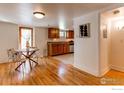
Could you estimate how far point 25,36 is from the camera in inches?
76.6

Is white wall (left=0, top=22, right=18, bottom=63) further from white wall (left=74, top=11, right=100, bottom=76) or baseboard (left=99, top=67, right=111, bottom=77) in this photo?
baseboard (left=99, top=67, right=111, bottom=77)

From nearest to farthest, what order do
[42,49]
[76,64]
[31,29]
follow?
[31,29], [42,49], [76,64]

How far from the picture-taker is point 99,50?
2.59m

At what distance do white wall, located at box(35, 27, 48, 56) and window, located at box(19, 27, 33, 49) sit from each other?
17cm

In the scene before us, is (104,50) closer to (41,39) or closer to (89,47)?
(89,47)

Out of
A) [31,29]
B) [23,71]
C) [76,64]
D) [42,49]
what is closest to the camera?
[31,29]

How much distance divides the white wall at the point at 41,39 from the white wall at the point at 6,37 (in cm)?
37

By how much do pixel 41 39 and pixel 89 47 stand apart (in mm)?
1185

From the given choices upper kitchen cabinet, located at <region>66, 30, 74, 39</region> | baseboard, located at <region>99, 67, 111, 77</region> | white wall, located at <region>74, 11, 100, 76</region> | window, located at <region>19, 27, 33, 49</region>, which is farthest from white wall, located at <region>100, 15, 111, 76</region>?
window, located at <region>19, 27, 33, 49</region>

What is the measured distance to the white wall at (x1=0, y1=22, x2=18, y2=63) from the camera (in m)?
2.12

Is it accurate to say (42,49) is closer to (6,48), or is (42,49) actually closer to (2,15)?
(6,48)

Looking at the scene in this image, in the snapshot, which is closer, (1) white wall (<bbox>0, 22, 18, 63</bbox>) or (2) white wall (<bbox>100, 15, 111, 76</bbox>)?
(1) white wall (<bbox>0, 22, 18, 63</bbox>)

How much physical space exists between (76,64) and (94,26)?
1.25 metres

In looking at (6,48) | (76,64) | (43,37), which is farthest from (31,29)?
(76,64)
